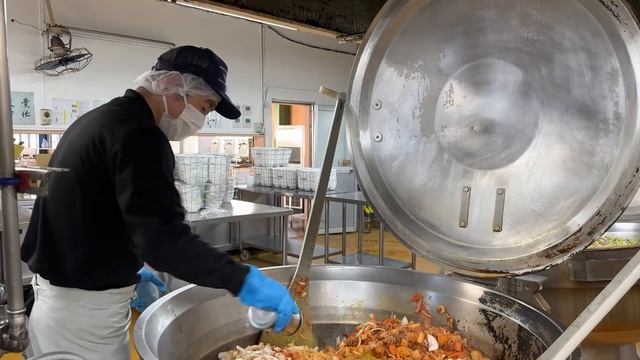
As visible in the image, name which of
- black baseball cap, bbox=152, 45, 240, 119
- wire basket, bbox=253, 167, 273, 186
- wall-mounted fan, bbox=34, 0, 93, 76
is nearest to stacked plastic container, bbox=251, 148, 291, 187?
wire basket, bbox=253, 167, 273, 186

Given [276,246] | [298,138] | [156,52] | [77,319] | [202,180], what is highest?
[156,52]

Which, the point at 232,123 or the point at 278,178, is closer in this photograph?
the point at 278,178

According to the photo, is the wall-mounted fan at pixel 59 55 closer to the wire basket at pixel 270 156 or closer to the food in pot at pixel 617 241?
the wire basket at pixel 270 156

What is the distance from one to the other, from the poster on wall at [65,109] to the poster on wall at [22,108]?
20cm

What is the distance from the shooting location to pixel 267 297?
46.3 inches

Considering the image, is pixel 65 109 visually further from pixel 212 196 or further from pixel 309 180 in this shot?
pixel 309 180

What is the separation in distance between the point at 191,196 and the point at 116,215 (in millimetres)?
2635

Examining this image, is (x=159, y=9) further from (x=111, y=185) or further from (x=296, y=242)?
(x=111, y=185)

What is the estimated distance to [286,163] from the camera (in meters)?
5.84

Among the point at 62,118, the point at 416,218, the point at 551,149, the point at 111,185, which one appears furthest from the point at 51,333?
the point at 62,118

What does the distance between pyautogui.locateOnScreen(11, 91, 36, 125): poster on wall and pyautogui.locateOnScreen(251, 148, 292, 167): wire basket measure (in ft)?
7.62

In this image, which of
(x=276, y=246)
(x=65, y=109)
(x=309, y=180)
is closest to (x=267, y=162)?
(x=309, y=180)

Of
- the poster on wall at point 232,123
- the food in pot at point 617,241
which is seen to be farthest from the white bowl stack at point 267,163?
the food in pot at point 617,241

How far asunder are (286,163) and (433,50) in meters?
4.85
